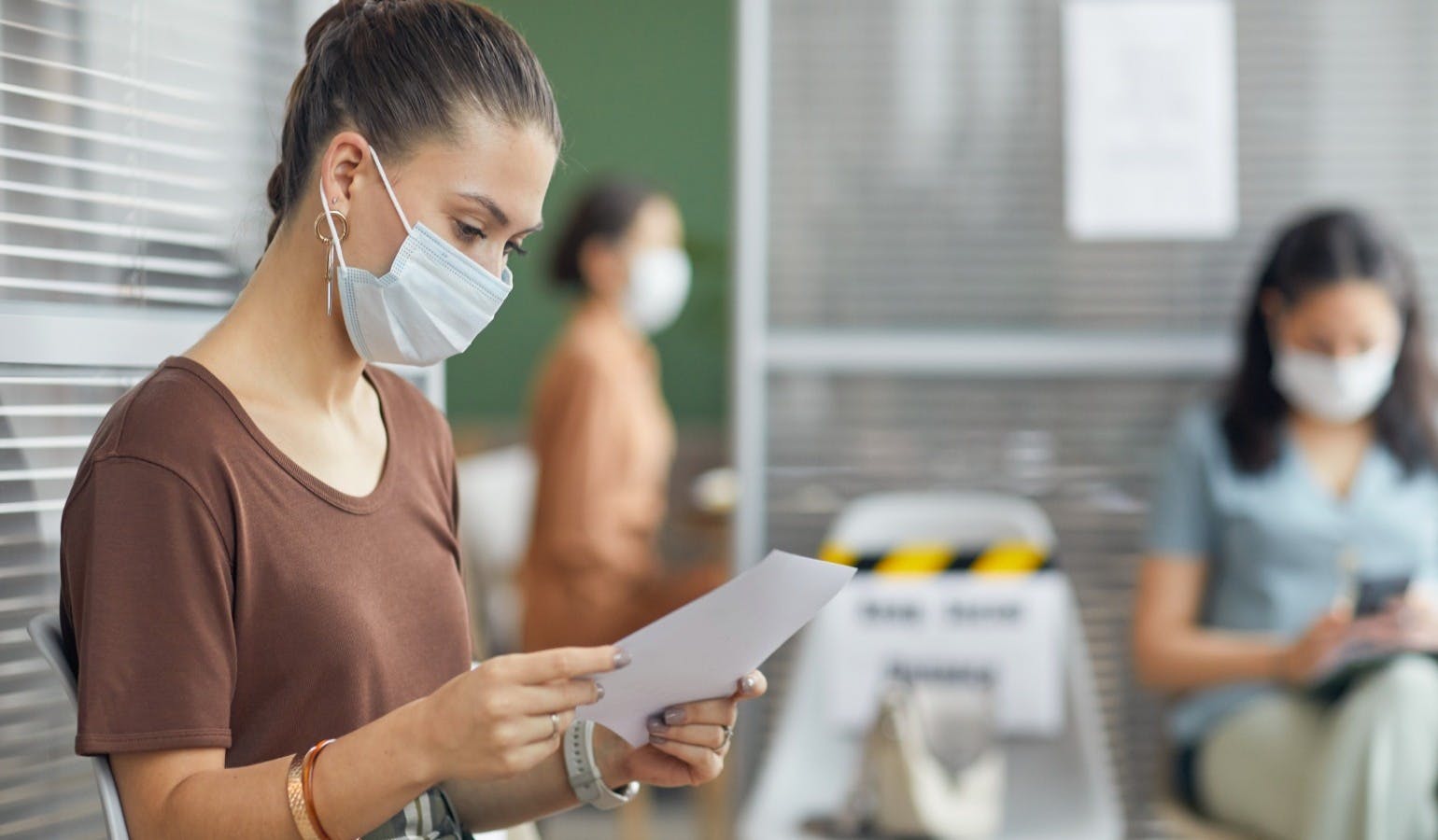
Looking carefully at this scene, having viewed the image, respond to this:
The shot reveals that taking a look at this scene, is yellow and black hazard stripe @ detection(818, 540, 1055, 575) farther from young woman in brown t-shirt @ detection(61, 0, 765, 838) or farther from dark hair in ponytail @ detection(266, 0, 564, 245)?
dark hair in ponytail @ detection(266, 0, 564, 245)

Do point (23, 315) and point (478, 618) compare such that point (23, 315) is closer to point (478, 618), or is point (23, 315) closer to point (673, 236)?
point (478, 618)

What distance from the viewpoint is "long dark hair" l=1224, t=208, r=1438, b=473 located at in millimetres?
2414

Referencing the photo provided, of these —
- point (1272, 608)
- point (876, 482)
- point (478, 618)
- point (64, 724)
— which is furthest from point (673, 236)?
point (64, 724)

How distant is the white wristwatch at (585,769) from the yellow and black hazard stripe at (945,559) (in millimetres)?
1340

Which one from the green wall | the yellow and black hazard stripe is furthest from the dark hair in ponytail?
the green wall

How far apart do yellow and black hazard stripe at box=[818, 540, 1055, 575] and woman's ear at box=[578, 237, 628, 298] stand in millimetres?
1474

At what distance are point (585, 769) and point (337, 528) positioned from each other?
308 mm

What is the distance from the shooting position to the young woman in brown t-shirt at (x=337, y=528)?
985 millimetres

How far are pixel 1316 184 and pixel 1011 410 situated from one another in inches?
27.0

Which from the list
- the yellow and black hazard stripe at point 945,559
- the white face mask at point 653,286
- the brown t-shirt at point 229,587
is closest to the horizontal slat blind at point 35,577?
the brown t-shirt at point 229,587

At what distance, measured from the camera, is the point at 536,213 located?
116 cm

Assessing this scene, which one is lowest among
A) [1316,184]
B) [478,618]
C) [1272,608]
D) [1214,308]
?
[478,618]

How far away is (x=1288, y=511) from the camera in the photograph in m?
2.43

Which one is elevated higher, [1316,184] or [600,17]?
[600,17]
